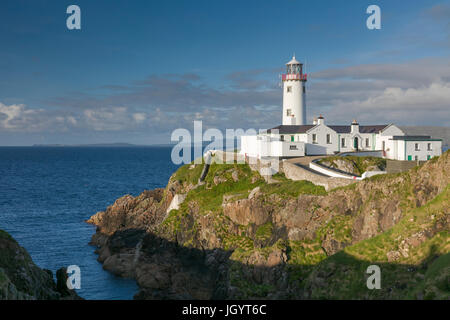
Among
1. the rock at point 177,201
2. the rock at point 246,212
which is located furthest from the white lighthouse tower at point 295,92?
the rock at point 246,212

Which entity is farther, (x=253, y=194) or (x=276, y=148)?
(x=276, y=148)

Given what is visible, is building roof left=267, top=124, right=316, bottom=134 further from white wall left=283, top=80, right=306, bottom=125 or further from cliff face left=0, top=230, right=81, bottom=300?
cliff face left=0, top=230, right=81, bottom=300

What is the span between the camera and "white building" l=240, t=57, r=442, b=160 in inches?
2343

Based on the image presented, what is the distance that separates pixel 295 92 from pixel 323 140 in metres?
11.8

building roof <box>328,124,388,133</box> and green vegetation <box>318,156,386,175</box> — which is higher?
building roof <box>328,124,388,133</box>

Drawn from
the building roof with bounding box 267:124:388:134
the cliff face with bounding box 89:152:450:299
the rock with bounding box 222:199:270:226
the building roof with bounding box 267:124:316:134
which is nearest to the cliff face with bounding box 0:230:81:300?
the cliff face with bounding box 89:152:450:299

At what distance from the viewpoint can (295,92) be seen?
2798 inches

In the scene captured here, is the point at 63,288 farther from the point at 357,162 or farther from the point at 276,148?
the point at 357,162

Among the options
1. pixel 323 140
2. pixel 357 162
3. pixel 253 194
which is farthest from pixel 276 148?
pixel 253 194

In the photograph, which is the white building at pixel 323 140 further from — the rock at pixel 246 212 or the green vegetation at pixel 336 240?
the rock at pixel 246 212

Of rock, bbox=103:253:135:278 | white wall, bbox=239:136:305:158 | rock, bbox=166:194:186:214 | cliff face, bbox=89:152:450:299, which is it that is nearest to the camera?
cliff face, bbox=89:152:450:299

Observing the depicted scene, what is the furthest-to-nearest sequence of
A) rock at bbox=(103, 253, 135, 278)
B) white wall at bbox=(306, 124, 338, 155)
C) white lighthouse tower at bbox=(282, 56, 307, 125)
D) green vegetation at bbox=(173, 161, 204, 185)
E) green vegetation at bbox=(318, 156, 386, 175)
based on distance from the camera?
white lighthouse tower at bbox=(282, 56, 307, 125), white wall at bbox=(306, 124, 338, 155), green vegetation at bbox=(173, 161, 204, 185), green vegetation at bbox=(318, 156, 386, 175), rock at bbox=(103, 253, 135, 278)

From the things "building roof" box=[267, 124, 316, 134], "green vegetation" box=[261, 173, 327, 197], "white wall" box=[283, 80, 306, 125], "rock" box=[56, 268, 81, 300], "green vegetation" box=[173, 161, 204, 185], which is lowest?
"rock" box=[56, 268, 81, 300]
